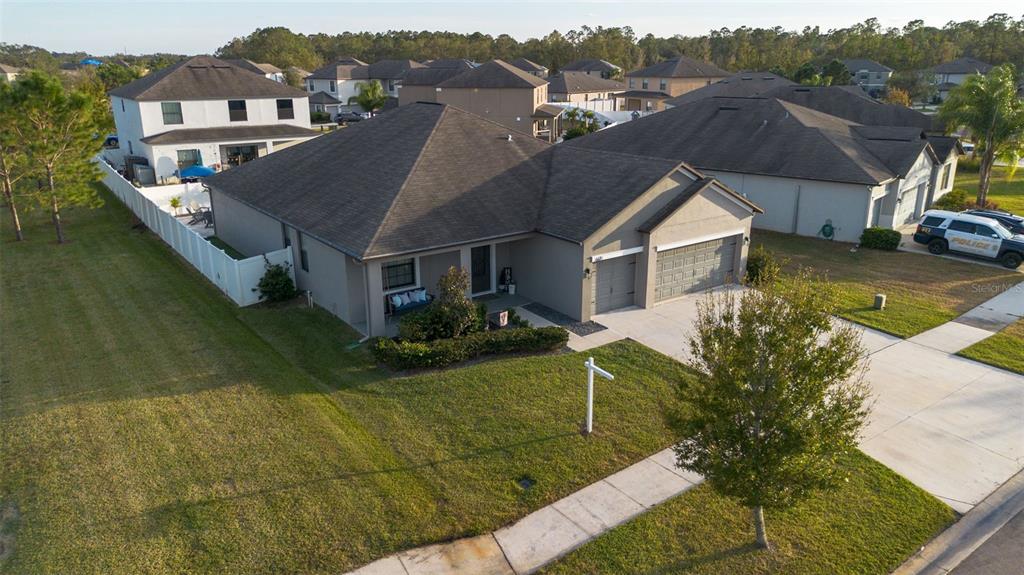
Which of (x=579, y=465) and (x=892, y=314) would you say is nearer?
(x=579, y=465)

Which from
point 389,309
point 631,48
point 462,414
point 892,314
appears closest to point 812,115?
point 892,314

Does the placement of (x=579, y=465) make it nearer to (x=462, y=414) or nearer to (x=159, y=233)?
(x=462, y=414)

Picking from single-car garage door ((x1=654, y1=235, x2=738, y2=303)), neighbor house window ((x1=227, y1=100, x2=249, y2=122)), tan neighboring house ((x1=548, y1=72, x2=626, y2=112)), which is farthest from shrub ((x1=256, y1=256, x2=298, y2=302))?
tan neighboring house ((x1=548, y1=72, x2=626, y2=112))

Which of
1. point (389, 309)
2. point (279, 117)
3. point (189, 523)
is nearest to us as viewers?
point (189, 523)

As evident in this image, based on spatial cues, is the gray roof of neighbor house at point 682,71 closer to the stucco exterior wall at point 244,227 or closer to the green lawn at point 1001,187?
the green lawn at point 1001,187

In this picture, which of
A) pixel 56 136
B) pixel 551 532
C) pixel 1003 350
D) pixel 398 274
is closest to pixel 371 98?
pixel 56 136

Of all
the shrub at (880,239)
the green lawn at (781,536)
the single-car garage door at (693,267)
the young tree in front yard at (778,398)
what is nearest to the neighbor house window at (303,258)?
the single-car garage door at (693,267)

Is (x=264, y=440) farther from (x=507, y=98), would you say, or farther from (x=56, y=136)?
(x=507, y=98)
